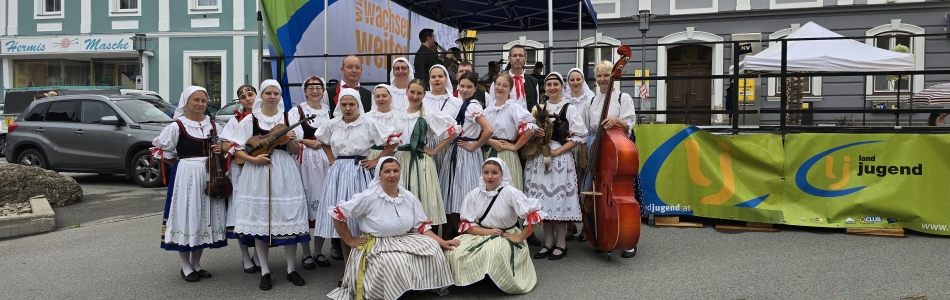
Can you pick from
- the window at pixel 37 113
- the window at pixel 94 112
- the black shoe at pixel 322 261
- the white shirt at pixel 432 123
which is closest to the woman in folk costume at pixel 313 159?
A: the black shoe at pixel 322 261

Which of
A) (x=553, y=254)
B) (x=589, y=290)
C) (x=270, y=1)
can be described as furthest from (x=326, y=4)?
(x=589, y=290)

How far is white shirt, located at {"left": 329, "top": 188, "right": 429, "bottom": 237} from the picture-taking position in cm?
493

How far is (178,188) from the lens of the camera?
18.1 ft

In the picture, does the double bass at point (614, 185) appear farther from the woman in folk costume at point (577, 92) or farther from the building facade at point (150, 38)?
the building facade at point (150, 38)

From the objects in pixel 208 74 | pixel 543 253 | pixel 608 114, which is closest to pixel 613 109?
pixel 608 114

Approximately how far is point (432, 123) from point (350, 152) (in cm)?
68

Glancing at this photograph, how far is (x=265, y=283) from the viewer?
5.36 metres

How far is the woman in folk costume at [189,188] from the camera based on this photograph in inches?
217

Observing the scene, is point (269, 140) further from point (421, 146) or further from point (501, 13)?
point (501, 13)

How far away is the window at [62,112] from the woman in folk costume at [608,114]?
958 centimetres

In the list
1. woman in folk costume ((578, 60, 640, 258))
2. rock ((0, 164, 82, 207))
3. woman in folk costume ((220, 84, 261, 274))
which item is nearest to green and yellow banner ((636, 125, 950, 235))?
woman in folk costume ((578, 60, 640, 258))

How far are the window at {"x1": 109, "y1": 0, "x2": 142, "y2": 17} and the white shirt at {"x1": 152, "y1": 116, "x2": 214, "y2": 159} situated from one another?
22252mm

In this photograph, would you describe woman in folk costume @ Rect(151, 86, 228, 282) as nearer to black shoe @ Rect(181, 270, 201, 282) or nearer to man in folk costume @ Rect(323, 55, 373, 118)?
black shoe @ Rect(181, 270, 201, 282)

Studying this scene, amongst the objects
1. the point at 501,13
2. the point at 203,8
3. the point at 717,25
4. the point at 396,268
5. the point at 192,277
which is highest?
the point at 203,8
